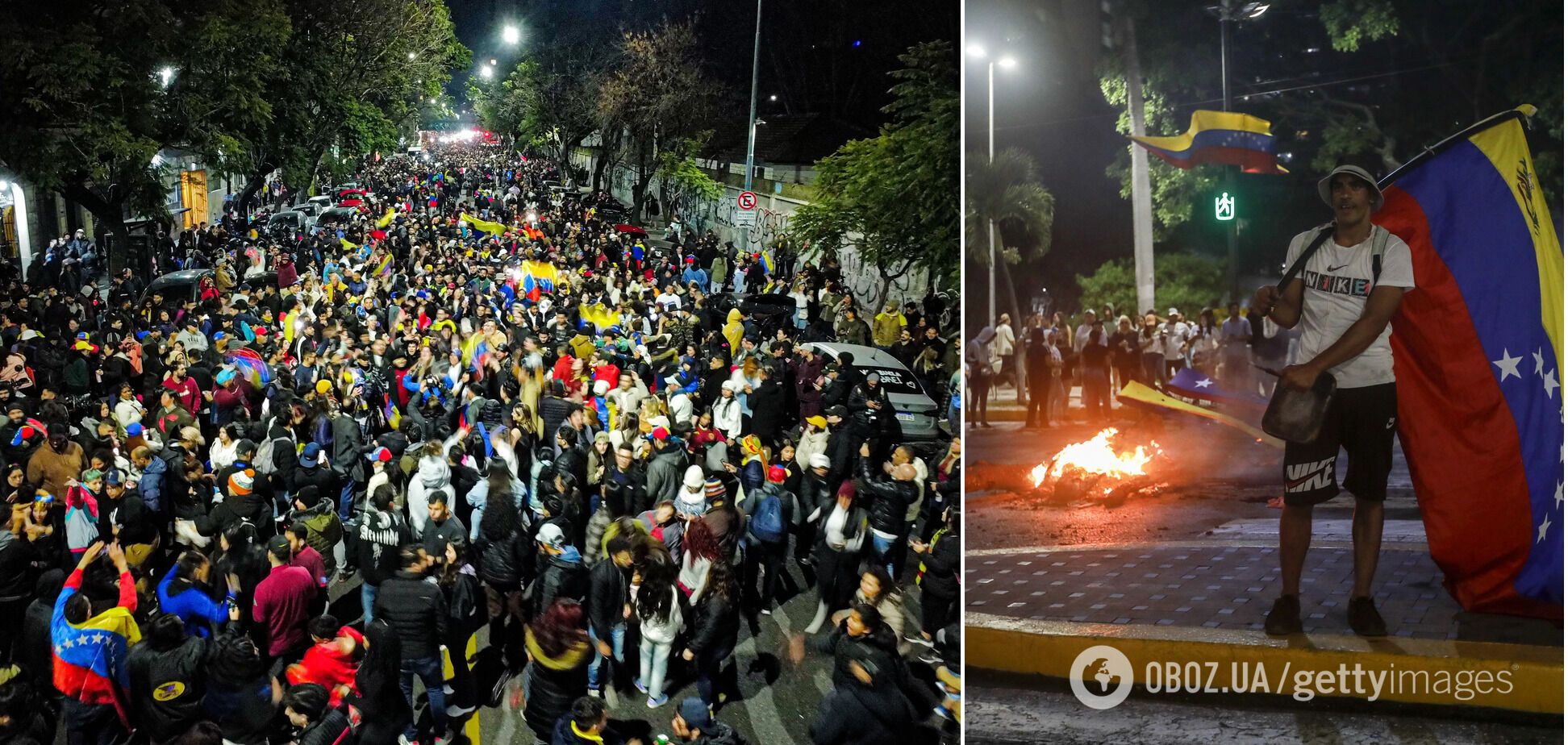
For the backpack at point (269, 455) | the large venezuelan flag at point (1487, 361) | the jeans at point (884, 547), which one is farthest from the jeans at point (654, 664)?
the large venezuelan flag at point (1487, 361)

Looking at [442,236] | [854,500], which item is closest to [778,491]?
[854,500]

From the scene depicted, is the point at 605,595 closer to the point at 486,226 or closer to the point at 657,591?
the point at 657,591

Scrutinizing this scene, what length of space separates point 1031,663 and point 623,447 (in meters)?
3.43

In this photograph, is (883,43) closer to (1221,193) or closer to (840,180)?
(840,180)

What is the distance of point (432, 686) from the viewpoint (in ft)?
23.1

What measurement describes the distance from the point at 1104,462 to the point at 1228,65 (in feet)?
7.78

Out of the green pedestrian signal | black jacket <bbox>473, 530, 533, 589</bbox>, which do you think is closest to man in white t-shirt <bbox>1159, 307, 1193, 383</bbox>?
the green pedestrian signal

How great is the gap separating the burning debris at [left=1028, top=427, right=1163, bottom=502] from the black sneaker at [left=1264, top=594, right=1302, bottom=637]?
93 centimetres

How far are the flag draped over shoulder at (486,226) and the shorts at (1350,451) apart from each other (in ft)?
79.5

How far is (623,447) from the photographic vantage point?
29.5 feet

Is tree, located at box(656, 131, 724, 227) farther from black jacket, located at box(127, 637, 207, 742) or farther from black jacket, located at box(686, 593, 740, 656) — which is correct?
black jacket, located at box(127, 637, 207, 742)

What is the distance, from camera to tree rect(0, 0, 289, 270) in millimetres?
17172

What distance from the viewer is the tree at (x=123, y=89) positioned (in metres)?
17.2

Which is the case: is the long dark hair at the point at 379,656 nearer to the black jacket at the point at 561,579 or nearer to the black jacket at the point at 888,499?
the black jacket at the point at 561,579
